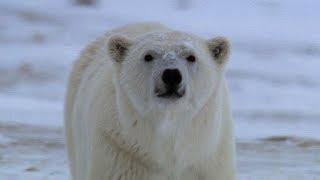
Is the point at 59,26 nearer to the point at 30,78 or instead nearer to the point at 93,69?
the point at 30,78

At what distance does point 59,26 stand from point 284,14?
13.6ft

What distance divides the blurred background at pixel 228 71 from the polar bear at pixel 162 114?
269cm

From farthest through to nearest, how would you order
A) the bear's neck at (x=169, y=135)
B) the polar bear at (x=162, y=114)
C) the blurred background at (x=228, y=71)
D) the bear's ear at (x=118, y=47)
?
1. the blurred background at (x=228, y=71)
2. the bear's ear at (x=118, y=47)
3. the bear's neck at (x=169, y=135)
4. the polar bear at (x=162, y=114)

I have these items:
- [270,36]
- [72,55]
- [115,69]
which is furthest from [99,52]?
[270,36]

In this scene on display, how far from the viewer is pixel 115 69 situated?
4859 mm

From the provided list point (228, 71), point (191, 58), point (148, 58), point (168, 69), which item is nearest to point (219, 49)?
point (191, 58)

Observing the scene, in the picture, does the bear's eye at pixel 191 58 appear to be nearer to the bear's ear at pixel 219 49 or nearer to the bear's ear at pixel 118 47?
the bear's ear at pixel 219 49

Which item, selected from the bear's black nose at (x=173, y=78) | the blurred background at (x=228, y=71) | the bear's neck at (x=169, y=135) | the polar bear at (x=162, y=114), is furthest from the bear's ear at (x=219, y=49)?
the blurred background at (x=228, y=71)

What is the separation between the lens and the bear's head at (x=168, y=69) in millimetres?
4359

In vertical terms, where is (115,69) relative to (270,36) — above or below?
above

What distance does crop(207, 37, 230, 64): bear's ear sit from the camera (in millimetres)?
4910

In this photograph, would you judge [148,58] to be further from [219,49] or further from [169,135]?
[219,49]

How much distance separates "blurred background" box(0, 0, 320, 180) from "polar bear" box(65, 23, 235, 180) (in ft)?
8.82

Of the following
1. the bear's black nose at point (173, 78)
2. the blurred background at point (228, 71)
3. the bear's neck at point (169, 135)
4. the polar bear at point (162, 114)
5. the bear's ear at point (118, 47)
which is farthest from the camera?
the blurred background at point (228, 71)
